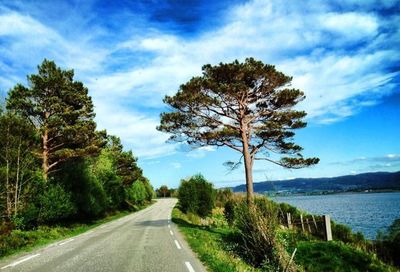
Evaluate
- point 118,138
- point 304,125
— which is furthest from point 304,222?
point 118,138

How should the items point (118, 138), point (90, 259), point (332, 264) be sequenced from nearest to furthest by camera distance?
point (90, 259)
point (332, 264)
point (118, 138)

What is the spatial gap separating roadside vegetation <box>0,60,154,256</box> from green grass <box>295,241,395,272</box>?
13.0 m

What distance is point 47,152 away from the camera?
2869cm

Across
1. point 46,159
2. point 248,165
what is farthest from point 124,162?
point 248,165

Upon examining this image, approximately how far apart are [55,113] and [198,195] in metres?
16.6

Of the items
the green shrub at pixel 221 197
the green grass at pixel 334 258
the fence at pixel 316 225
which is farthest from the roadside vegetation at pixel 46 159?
the green shrub at pixel 221 197

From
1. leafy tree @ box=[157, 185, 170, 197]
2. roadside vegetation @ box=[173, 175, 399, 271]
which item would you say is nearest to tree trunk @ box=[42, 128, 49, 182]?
roadside vegetation @ box=[173, 175, 399, 271]

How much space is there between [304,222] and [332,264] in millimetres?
8481

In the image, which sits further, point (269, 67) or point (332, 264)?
point (269, 67)

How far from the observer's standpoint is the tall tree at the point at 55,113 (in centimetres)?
2769

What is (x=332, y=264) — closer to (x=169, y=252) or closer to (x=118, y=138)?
(x=169, y=252)

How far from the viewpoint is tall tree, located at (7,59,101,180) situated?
27.7 m

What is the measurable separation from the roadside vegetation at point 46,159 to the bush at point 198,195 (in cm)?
865

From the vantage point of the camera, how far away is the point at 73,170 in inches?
1260
